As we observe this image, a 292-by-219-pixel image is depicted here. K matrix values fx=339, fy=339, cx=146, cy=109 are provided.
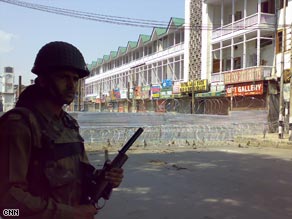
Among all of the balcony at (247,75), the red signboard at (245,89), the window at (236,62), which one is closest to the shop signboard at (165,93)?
the balcony at (247,75)

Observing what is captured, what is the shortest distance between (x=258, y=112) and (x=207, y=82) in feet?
22.5

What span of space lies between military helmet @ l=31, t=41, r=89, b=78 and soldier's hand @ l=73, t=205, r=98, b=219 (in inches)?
26.7

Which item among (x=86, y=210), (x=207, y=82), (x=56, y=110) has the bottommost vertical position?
(x=86, y=210)

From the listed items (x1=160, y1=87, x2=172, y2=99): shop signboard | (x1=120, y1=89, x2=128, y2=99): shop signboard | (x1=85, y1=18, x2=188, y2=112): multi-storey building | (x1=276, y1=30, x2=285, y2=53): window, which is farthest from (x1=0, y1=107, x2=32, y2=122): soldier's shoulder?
(x1=120, y1=89, x2=128, y2=99): shop signboard

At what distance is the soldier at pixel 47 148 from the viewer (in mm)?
1372

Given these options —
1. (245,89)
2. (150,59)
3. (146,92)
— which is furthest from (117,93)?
(245,89)

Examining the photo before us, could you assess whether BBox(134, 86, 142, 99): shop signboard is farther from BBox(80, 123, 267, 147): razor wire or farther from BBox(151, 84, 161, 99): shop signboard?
BBox(80, 123, 267, 147): razor wire

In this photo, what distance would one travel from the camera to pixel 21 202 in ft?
4.42

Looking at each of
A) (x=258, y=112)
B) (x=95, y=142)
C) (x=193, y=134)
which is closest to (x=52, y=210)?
(x=95, y=142)

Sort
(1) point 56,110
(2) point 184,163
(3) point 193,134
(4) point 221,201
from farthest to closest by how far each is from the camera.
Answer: (3) point 193,134, (2) point 184,163, (4) point 221,201, (1) point 56,110

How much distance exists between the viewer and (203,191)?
6.56 m

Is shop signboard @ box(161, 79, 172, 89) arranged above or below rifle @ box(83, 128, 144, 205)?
above

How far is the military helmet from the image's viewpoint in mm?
1669

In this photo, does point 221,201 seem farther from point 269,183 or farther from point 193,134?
point 193,134
